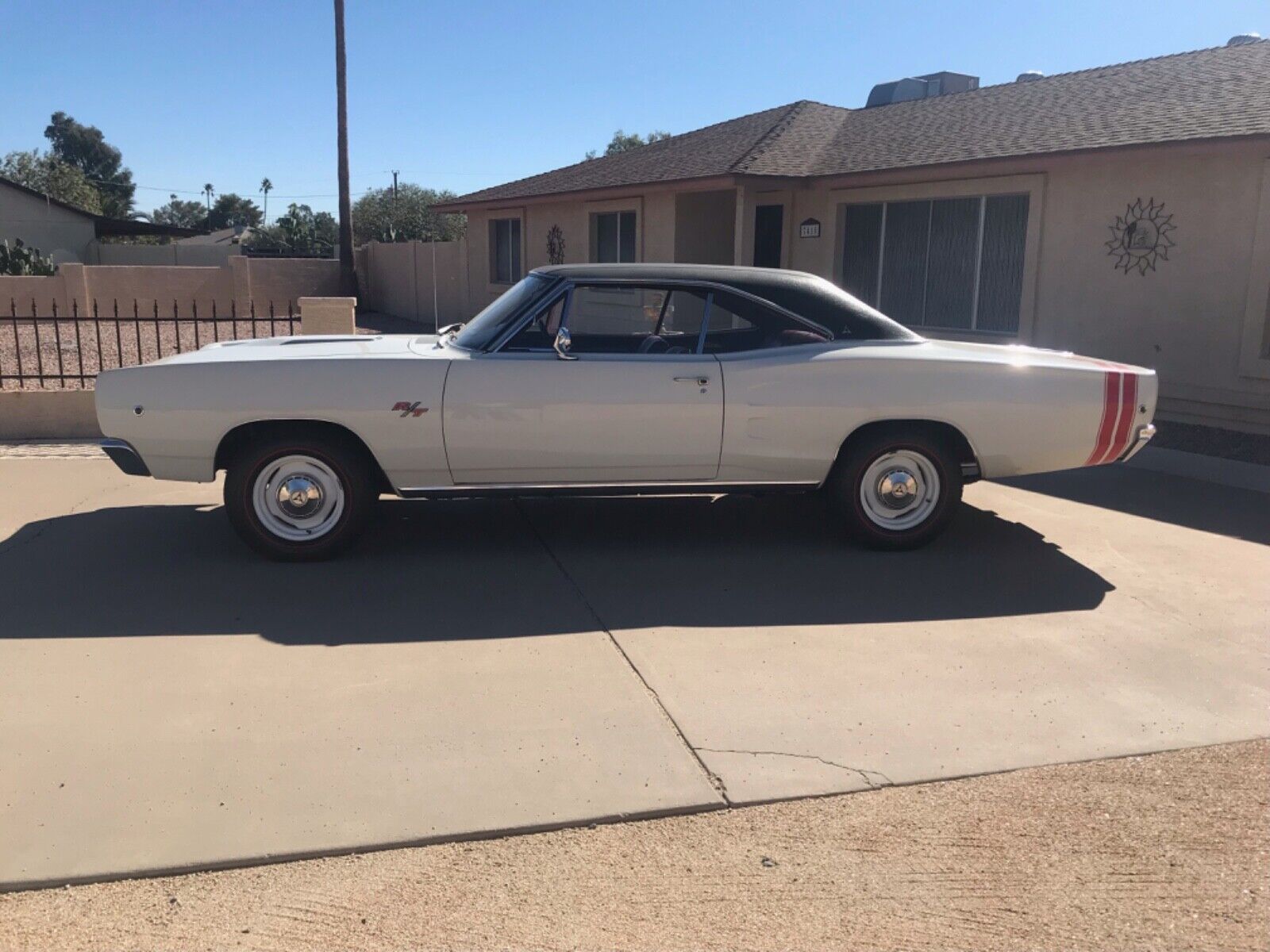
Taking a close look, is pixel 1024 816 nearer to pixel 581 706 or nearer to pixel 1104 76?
pixel 581 706

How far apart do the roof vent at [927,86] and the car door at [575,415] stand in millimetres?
14932

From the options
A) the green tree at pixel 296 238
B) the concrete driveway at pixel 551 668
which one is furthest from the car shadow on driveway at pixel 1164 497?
the green tree at pixel 296 238

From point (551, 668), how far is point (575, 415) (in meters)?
1.70

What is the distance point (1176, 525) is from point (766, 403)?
3.16 m

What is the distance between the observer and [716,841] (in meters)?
3.43

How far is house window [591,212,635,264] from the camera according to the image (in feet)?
62.9

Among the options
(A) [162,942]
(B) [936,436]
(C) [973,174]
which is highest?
(C) [973,174]

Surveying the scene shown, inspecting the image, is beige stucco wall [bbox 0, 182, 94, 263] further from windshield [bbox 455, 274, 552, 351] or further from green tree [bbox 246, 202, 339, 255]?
windshield [bbox 455, 274, 552, 351]

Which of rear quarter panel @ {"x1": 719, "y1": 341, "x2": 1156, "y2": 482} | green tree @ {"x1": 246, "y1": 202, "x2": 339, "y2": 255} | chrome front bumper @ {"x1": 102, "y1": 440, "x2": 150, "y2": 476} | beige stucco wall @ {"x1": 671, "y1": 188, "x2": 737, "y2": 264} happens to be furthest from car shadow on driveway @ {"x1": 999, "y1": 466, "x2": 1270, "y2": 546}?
green tree @ {"x1": 246, "y1": 202, "x2": 339, "y2": 255}

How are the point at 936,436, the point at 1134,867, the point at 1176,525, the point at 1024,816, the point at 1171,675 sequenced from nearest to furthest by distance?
1. the point at 1134,867
2. the point at 1024,816
3. the point at 1171,675
4. the point at 936,436
5. the point at 1176,525

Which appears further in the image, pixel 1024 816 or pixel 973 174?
→ pixel 973 174

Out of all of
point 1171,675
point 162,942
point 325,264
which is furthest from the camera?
point 325,264

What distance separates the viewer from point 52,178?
6681cm

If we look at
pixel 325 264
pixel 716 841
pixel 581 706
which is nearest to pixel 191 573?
pixel 581 706
